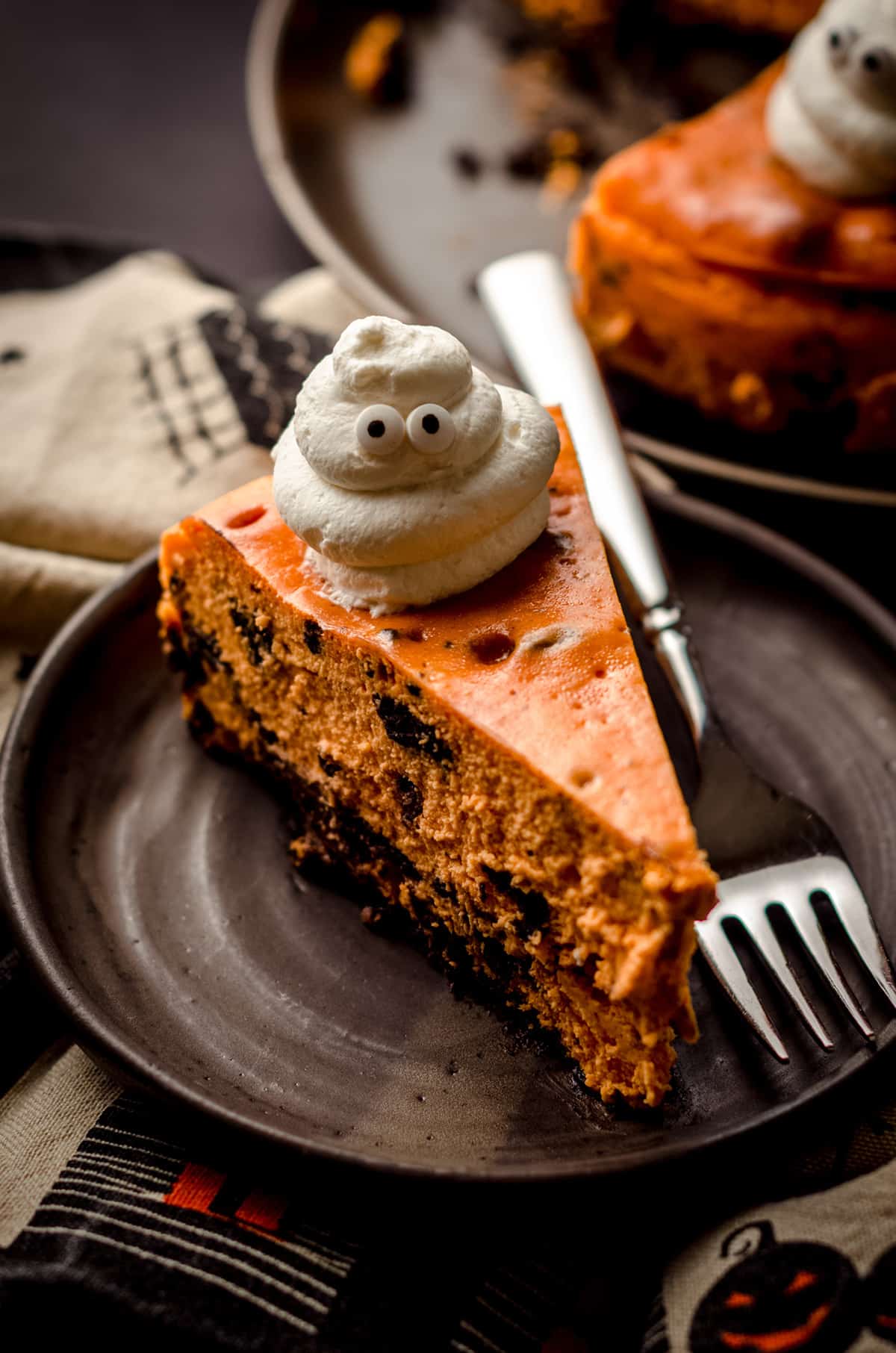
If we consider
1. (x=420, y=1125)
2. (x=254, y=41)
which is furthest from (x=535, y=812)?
(x=254, y=41)

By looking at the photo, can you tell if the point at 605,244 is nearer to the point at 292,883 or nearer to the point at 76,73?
the point at 292,883

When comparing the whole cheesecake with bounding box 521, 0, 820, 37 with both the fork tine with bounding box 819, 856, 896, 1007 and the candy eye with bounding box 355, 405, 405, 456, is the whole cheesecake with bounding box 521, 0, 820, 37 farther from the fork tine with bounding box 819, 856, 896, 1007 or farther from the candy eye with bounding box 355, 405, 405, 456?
the fork tine with bounding box 819, 856, 896, 1007

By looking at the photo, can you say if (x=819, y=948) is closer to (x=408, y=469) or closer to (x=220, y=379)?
(x=408, y=469)

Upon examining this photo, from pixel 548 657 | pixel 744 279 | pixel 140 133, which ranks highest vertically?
pixel 140 133

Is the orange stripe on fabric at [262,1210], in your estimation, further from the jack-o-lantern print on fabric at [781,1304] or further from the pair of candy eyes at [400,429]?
the pair of candy eyes at [400,429]

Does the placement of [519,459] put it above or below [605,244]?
above

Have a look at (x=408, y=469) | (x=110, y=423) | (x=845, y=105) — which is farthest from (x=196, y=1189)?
(x=845, y=105)
